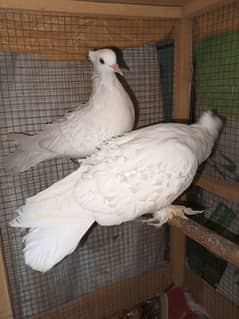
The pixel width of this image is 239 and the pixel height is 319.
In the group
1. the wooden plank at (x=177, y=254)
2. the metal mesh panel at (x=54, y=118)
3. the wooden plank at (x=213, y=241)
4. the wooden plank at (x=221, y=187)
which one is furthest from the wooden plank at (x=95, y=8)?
the wooden plank at (x=177, y=254)

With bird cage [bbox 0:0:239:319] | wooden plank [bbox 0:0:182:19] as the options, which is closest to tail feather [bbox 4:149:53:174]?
bird cage [bbox 0:0:239:319]

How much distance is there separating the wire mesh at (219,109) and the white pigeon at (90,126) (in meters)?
0.50

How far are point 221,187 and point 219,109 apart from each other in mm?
470

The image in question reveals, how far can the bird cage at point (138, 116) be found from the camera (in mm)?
1268

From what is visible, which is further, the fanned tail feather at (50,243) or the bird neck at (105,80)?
the bird neck at (105,80)

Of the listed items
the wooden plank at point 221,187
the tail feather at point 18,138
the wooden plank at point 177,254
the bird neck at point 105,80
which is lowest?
the wooden plank at point 177,254

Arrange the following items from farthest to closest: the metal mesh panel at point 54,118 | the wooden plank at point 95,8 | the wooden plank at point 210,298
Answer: the wooden plank at point 210,298 → the metal mesh panel at point 54,118 → the wooden plank at point 95,8

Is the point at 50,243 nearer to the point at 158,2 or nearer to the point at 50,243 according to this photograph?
the point at 50,243

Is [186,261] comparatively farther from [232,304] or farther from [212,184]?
[212,184]

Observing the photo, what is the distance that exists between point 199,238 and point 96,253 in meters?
0.97

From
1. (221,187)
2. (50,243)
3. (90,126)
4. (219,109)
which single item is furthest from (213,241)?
(219,109)

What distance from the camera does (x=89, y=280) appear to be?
184 cm

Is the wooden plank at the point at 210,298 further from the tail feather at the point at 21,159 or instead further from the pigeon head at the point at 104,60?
the pigeon head at the point at 104,60

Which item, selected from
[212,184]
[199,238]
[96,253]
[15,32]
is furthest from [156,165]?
[96,253]
